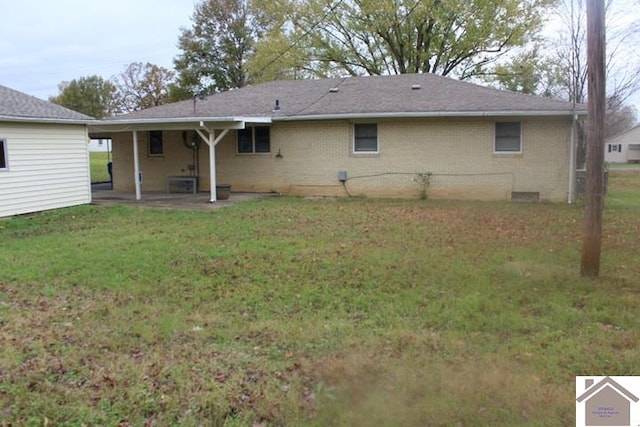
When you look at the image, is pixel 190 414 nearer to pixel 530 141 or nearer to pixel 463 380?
pixel 463 380

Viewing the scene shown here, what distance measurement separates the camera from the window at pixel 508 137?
15164mm

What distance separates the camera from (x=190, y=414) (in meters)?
3.52

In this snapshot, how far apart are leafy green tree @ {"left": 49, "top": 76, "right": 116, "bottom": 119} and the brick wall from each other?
116 ft

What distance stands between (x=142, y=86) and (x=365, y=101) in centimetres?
3941

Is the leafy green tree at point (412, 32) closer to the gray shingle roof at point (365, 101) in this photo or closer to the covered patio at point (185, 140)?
the gray shingle roof at point (365, 101)

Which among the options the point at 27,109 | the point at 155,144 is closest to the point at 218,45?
the point at 155,144

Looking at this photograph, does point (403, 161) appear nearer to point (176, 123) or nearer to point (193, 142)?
point (176, 123)

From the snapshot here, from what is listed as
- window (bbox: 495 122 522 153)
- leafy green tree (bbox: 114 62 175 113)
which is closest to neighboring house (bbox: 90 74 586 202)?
window (bbox: 495 122 522 153)

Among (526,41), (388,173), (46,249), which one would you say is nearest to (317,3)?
(526,41)

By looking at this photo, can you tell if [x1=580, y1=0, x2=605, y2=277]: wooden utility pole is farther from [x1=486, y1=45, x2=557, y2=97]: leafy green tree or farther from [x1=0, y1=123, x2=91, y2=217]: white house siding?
[x1=486, y1=45, x2=557, y2=97]: leafy green tree

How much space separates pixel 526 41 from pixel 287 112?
699 inches

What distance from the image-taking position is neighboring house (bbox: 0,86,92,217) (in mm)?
12430

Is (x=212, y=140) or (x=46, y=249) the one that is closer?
(x=46, y=249)

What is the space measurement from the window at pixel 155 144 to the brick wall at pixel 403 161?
0.41 meters
